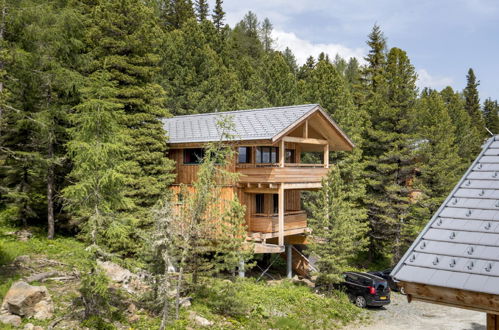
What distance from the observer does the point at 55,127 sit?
19.0 m

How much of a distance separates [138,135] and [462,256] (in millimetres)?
18318

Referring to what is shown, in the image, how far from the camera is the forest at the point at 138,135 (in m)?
13.1

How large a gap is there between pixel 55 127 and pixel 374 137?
21338mm

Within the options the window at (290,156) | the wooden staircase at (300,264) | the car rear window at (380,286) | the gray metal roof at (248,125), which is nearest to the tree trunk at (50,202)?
the gray metal roof at (248,125)

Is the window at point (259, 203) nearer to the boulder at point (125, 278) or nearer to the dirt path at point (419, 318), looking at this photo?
the dirt path at point (419, 318)

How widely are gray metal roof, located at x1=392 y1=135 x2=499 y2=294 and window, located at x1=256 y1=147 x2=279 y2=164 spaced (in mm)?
17251

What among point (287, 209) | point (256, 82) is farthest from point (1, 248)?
point (256, 82)

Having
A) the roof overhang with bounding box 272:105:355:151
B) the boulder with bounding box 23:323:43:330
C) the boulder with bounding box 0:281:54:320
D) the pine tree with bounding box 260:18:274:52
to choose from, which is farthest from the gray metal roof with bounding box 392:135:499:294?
the pine tree with bounding box 260:18:274:52

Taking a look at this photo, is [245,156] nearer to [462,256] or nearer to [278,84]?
[278,84]

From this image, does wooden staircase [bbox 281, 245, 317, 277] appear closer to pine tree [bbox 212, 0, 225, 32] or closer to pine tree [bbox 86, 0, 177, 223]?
pine tree [bbox 86, 0, 177, 223]

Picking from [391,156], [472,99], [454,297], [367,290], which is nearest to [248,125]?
[367,290]

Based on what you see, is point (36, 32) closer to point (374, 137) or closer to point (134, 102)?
point (134, 102)

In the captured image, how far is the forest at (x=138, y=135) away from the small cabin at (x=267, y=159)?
5.38ft

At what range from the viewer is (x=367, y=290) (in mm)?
20422
